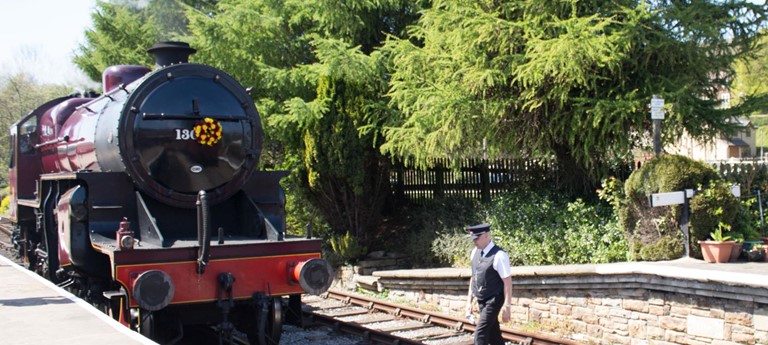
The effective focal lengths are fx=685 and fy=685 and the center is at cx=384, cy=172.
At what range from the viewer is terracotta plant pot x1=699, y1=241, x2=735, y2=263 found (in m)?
7.58

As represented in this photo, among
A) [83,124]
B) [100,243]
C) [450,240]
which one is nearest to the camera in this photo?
[100,243]

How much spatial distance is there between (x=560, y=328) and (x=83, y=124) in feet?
20.8

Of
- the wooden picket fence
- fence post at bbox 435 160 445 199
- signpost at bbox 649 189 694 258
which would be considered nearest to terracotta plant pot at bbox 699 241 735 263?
signpost at bbox 649 189 694 258

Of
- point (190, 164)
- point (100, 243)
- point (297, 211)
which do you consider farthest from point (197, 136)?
point (297, 211)

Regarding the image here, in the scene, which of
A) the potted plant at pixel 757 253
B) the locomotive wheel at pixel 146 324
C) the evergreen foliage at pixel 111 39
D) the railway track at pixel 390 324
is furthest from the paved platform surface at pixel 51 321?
the evergreen foliage at pixel 111 39

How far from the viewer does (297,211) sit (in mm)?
13172

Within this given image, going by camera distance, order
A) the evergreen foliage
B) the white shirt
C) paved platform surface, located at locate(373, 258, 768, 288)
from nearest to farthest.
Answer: the white shirt
paved platform surface, located at locate(373, 258, 768, 288)
the evergreen foliage

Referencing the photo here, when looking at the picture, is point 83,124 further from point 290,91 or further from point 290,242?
point 290,91

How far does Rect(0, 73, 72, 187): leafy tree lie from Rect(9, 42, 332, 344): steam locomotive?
34.8 meters

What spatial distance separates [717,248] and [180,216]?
5.87 meters

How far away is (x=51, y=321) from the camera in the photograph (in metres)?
6.25

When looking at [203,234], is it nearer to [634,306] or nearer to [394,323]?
[394,323]

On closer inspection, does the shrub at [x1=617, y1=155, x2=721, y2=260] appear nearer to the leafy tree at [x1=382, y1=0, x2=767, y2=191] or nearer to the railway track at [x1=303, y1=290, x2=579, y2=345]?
the leafy tree at [x1=382, y1=0, x2=767, y2=191]

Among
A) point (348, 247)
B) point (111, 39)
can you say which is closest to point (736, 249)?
point (348, 247)
